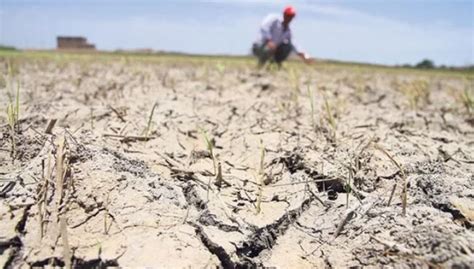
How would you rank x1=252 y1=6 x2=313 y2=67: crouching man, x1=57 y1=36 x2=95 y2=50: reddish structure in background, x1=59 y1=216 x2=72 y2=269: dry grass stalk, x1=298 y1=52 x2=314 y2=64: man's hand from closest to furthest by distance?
x1=59 y1=216 x2=72 y2=269: dry grass stalk
x1=298 y1=52 x2=314 y2=64: man's hand
x1=252 y1=6 x2=313 y2=67: crouching man
x1=57 y1=36 x2=95 y2=50: reddish structure in background

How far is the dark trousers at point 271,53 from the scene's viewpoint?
6574 mm

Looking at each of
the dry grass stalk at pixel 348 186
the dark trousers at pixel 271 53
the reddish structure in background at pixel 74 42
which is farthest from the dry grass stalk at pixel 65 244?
the reddish structure in background at pixel 74 42

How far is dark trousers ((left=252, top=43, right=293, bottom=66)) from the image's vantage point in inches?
259

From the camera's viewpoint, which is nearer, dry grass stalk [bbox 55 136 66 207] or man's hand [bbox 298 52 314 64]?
dry grass stalk [bbox 55 136 66 207]

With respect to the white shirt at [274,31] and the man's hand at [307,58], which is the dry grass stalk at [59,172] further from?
the white shirt at [274,31]

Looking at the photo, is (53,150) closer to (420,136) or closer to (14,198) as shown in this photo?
(14,198)

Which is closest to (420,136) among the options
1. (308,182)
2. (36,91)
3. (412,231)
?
(308,182)

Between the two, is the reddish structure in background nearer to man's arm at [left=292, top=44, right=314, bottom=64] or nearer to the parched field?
man's arm at [left=292, top=44, right=314, bottom=64]

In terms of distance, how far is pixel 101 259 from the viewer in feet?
3.97

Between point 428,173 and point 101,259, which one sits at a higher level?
point 428,173

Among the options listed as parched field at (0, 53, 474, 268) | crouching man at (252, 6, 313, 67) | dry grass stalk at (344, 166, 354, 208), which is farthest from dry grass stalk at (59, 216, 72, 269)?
crouching man at (252, 6, 313, 67)

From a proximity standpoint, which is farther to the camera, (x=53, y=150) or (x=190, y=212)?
(x=53, y=150)

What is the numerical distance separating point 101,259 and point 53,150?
52 cm

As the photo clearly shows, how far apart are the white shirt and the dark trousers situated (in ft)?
0.23
